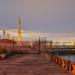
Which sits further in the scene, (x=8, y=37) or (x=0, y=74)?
(x=8, y=37)

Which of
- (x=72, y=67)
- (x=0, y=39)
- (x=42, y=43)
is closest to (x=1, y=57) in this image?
(x=72, y=67)

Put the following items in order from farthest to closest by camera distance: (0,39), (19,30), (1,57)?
1. (19,30)
2. (0,39)
3. (1,57)

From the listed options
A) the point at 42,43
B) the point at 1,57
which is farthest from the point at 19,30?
the point at 1,57

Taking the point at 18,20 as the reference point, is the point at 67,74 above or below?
below

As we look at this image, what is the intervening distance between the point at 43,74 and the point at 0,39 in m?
82.8

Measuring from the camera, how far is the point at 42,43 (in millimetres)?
88188

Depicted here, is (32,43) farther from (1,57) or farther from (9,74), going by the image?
(9,74)

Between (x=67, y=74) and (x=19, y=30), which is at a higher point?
(x=19, y=30)

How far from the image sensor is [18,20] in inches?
4552

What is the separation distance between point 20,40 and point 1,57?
6097cm

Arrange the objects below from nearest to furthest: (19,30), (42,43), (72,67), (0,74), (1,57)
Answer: (0,74)
(72,67)
(1,57)
(42,43)
(19,30)

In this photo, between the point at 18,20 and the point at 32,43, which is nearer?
the point at 32,43

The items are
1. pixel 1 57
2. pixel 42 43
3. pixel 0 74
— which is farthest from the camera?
pixel 42 43

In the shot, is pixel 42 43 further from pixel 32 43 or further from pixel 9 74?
pixel 9 74
